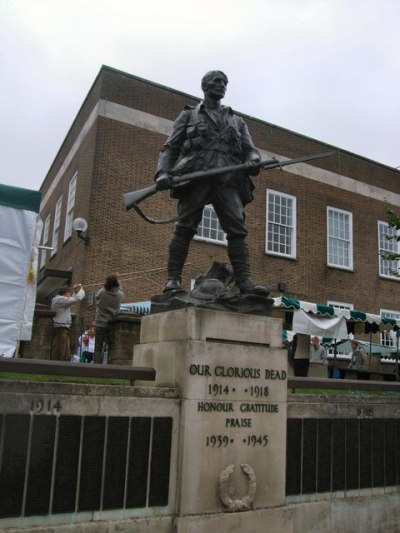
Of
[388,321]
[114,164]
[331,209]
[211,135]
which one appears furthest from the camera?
[331,209]

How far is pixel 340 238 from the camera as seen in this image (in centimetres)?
2592

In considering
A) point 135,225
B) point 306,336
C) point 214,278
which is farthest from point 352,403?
point 135,225

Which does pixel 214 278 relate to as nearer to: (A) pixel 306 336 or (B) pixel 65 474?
(B) pixel 65 474

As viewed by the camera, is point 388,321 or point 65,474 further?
point 388,321

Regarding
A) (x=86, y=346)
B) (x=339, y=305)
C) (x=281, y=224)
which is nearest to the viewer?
(x=86, y=346)

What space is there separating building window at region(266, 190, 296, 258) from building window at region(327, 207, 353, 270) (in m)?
2.22

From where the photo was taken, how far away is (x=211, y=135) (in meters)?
6.23

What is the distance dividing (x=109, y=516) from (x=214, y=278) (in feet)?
8.65

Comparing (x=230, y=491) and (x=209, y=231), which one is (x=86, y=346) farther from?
(x=209, y=231)

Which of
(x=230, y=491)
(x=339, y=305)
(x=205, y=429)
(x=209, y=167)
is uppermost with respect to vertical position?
(x=339, y=305)

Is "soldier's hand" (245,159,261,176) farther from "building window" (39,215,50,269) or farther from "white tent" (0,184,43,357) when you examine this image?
"building window" (39,215,50,269)

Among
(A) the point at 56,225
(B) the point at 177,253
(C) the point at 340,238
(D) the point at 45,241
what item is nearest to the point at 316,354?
(B) the point at 177,253

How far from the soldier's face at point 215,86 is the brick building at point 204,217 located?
12587mm

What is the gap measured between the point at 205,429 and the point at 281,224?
19377 millimetres
